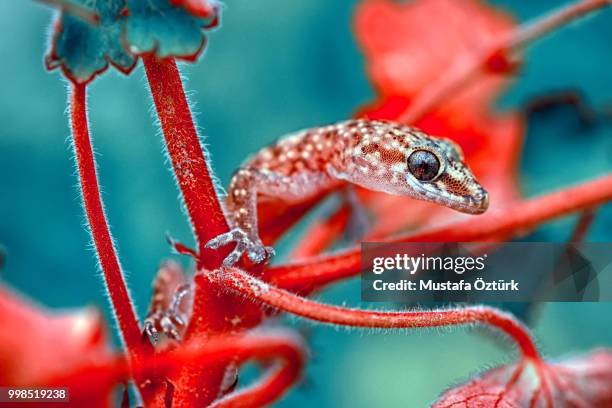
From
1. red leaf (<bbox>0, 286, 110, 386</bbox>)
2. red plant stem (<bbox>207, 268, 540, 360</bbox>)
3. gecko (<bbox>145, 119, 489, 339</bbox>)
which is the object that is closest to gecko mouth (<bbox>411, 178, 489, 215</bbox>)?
gecko (<bbox>145, 119, 489, 339</bbox>)

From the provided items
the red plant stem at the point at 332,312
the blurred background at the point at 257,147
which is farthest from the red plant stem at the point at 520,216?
the blurred background at the point at 257,147

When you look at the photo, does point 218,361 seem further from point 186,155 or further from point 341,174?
point 341,174

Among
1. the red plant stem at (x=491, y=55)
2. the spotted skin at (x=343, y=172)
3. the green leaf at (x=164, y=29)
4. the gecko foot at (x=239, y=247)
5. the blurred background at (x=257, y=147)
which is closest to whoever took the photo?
the green leaf at (x=164, y=29)

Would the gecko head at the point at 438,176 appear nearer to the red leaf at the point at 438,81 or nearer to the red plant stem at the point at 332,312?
the red plant stem at the point at 332,312

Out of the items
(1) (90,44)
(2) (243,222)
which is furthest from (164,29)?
(2) (243,222)

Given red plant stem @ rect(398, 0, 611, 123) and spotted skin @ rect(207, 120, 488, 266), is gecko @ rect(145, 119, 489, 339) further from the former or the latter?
red plant stem @ rect(398, 0, 611, 123)

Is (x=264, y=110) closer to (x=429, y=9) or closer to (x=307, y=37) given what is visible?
(x=307, y=37)
